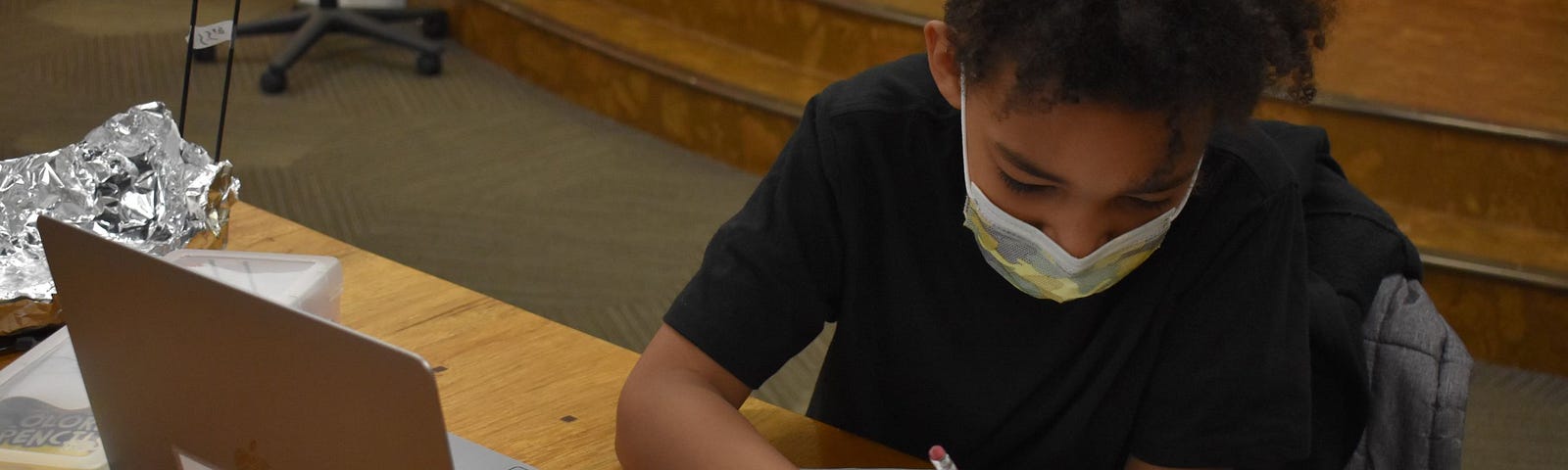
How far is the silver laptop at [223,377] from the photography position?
54cm

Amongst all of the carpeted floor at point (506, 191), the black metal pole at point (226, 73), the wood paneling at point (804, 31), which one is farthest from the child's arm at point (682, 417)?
the wood paneling at point (804, 31)

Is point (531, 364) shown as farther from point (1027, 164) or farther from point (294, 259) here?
point (1027, 164)

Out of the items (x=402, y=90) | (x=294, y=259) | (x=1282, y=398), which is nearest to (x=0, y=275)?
(x=294, y=259)

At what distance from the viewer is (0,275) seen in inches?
38.4

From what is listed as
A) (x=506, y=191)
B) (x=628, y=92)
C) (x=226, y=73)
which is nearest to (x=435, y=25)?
(x=628, y=92)

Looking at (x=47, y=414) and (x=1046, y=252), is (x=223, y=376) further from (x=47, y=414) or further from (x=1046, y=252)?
(x=1046, y=252)

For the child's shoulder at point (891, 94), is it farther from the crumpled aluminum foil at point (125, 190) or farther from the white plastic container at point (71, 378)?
the crumpled aluminum foil at point (125, 190)

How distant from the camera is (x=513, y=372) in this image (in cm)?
95

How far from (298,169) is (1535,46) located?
85.0 inches

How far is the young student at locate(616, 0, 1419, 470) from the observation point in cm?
72

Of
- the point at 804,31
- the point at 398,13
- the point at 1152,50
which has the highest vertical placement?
the point at 1152,50

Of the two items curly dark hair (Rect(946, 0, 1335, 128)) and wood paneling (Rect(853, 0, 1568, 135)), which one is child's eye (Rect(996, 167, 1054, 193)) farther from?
wood paneling (Rect(853, 0, 1568, 135))

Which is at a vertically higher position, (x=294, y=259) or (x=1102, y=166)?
(x=1102, y=166)

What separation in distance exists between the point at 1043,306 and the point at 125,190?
2.20ft
